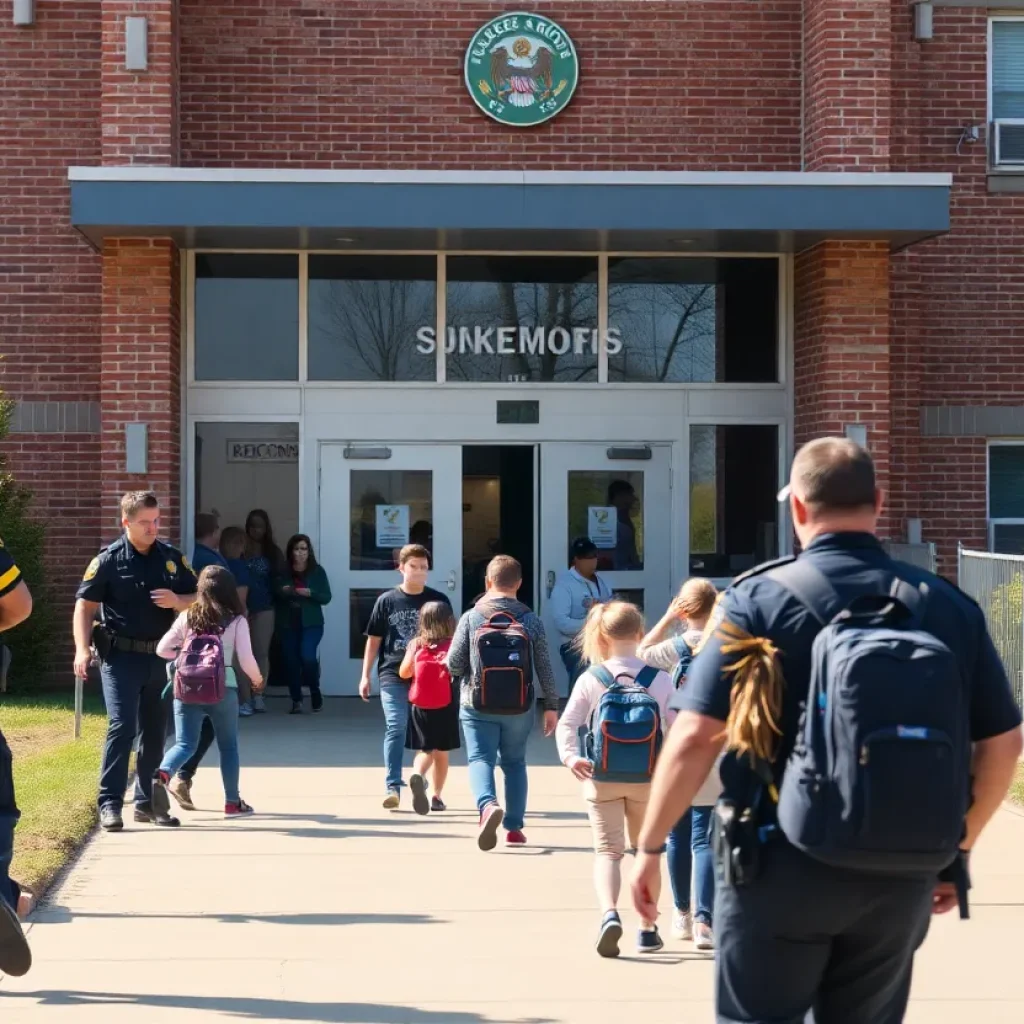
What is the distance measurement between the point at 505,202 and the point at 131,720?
630cm

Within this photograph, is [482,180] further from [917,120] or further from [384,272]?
[917,120]

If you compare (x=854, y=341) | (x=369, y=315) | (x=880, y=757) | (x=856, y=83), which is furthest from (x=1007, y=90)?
(x=880, y=757)

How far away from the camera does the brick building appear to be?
48.6 ft

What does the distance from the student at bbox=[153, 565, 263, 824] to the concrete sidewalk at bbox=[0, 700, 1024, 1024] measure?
11.9 inches

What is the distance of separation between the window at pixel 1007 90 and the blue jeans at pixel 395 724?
891 centimetres

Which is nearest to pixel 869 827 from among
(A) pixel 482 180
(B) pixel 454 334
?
(A) pixel 482 180

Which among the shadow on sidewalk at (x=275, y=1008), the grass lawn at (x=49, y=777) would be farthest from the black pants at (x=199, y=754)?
the shadow on sidewalk at (x=275, y=1008)

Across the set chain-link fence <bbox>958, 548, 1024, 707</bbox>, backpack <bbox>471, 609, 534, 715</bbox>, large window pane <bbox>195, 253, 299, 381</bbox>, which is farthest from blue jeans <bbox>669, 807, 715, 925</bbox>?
large window pane <bbox>195, 253, 299, 381</bbox>

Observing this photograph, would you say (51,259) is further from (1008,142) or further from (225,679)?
(1008,142)

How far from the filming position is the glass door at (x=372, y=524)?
50.0 feet

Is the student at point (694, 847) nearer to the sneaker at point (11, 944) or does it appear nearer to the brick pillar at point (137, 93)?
the sneaker at point (11, 944)

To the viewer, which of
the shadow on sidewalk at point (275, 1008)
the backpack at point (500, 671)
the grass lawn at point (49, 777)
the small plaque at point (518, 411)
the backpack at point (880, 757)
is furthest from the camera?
the small plaque at point (518, 411)

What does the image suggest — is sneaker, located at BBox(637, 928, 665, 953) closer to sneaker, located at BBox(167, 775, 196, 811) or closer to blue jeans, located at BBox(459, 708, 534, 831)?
blue jeans, located at BBox(459, 708, 534, 831)

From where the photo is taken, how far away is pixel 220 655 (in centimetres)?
934
